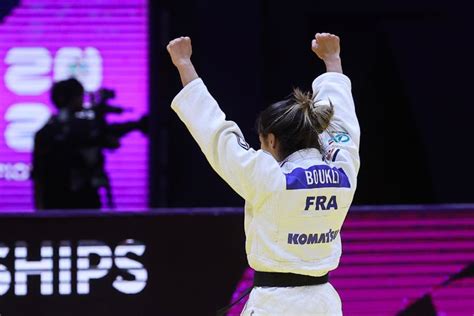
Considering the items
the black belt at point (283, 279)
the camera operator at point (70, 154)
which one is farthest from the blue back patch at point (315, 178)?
the camera operator at point (70, 154)

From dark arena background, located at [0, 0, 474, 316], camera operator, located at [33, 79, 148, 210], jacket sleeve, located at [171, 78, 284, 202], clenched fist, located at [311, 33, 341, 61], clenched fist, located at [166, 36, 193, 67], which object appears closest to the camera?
jacket sleeve, located at [171, 78, 284, 202]

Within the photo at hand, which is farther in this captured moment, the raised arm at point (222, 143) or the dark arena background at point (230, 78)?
the dark arena background at point (230, 78)

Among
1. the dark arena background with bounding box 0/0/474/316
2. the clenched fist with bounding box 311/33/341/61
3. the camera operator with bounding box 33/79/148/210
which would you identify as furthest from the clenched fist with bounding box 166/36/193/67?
the camera operator with bounding box 33/79/148/210

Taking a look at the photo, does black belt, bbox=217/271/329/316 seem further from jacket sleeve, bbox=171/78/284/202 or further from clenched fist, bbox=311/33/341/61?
clenched fist, bbox=311/33/341/61

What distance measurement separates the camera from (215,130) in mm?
3969

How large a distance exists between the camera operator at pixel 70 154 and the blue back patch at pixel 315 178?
3.84 m

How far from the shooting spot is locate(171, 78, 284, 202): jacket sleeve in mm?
3920

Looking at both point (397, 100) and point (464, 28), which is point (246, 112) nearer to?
point (397, 100)

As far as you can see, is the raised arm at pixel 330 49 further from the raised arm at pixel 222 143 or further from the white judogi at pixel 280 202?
the raised arm at pixel 222 143

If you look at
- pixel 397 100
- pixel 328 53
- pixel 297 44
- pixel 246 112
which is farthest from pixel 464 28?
pixel 328 53

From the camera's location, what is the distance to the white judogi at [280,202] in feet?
12.9

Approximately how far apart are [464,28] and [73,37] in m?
3.08

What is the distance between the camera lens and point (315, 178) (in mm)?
3982

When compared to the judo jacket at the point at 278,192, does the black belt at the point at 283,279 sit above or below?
below
